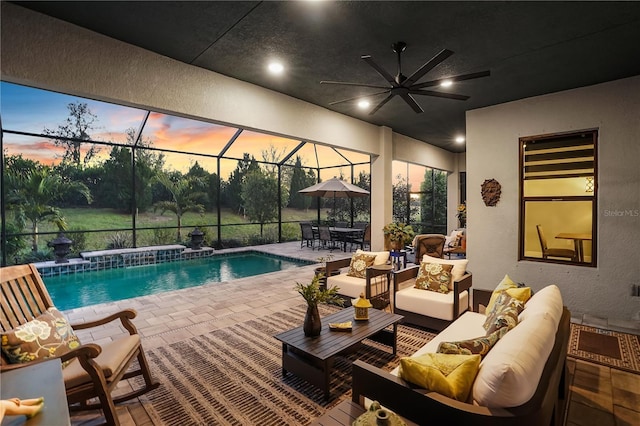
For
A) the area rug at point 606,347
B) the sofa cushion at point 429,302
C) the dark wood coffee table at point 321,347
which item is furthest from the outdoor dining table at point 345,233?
the dark wood coffee table at point 321,347

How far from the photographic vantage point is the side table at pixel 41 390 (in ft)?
3.82

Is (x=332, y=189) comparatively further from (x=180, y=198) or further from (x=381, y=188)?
(x=180, y=198)

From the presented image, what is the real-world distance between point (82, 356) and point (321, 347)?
1.62 meters

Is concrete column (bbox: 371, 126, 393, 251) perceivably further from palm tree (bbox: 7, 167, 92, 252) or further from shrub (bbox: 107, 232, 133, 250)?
palm tree (bbox: 7, 167, 92, 252)

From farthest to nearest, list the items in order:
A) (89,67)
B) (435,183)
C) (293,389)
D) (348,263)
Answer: (435,183) < (348,263) < (89,67) < (293,389)

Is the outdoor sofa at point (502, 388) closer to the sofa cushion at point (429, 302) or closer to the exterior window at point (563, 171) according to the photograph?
the sofa cushion at point (429, 302)

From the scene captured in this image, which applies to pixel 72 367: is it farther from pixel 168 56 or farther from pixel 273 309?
pixel 168 56

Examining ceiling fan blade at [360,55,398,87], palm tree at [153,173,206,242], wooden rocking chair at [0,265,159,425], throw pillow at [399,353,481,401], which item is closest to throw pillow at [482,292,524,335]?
throw pillow at [399,353,481,401]

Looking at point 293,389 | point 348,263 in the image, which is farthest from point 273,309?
point 293,389

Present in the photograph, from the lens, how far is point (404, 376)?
1.55 meters

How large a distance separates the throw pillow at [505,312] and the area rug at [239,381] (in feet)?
3.48

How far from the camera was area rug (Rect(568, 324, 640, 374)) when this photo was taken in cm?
295

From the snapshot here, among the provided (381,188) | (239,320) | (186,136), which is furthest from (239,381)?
(186,136)

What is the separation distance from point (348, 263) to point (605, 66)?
4245 millimetres
